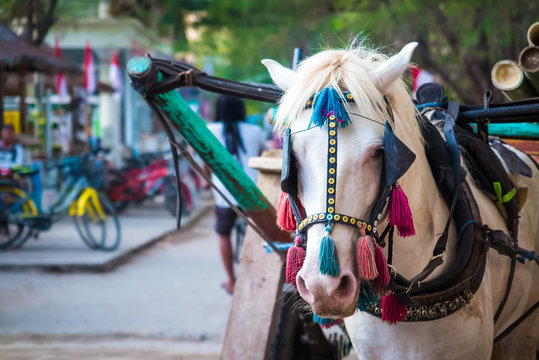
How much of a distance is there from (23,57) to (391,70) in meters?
9.38

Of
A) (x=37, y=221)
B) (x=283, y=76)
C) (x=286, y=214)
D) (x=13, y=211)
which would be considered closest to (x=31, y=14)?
(x=13, y=211)

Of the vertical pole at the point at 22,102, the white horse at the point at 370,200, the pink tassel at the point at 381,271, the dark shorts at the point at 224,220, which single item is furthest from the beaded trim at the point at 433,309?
the vertical pole at the point at 22,102

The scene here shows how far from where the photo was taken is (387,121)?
221 cm

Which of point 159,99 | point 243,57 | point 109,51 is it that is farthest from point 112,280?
point 109,51

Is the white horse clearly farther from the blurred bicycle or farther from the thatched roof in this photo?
the thatched roof

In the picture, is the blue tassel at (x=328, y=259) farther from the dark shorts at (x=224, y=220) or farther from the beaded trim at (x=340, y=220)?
the dark shorts at (x=224, y=220)

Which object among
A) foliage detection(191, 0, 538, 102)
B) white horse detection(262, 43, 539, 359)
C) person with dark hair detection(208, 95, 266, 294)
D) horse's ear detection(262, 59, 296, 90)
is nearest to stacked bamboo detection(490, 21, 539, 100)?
white horse detection(262, 43, 539, 359)

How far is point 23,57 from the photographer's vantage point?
10.4m

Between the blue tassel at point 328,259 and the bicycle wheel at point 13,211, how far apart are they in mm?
8200

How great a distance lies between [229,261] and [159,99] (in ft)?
12.4

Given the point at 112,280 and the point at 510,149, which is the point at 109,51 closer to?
the point at 112,280

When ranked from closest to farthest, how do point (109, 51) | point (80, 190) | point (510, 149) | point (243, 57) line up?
point (510, 149), point (80, 190), point (243, 57), point (109, 51)

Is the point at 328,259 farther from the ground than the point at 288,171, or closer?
closer

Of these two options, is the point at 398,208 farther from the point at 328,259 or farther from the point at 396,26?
the point at 396,26
